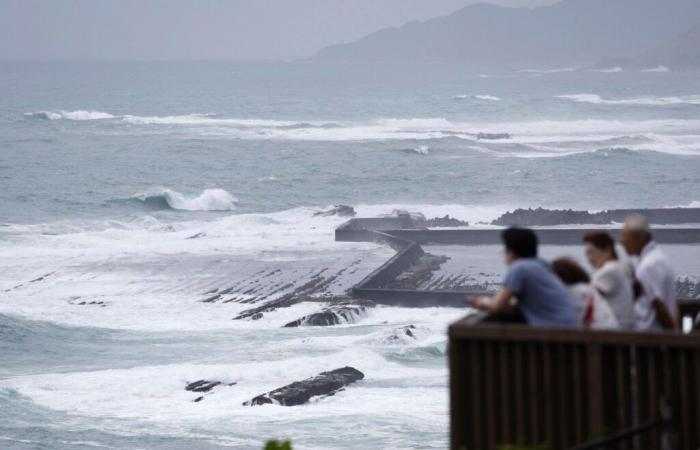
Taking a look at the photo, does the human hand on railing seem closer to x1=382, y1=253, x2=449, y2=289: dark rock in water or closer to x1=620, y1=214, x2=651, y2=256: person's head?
x1=620, y1=214, x2=651, y2=256: person's head

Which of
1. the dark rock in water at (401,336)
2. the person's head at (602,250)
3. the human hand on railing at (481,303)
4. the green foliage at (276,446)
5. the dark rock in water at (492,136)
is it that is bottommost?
the dark rock in water at (401,336)

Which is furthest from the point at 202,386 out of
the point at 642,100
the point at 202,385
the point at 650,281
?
the point at 642,100

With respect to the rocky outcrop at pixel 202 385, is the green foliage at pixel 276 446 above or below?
above

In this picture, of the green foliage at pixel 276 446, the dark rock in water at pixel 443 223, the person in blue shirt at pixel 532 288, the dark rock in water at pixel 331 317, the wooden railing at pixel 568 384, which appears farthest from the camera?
the dark rock in water at pixel 443 223

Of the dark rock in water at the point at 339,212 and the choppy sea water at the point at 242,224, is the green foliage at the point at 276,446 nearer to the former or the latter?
the choppy sea water at the point at 242,224

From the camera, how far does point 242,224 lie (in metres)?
48.7

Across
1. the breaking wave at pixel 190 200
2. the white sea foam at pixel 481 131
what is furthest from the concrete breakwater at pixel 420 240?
Answer: the white sea foam at pixel 481 131

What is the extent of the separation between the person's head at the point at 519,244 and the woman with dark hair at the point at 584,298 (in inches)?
16.0

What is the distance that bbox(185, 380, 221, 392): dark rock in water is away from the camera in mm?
21812

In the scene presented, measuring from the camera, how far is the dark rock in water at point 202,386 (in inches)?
859

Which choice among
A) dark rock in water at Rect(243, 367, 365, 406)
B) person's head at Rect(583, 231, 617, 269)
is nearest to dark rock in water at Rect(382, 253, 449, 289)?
dark rock in water at Rect(243, 367, 365, 406)

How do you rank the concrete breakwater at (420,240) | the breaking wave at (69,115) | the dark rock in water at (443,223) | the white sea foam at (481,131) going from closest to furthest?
the concrete breakwater at (420,240)
the dark rock in water at (443,223)
the white sea foam at (481,131)
the breaking wave at (69,115)

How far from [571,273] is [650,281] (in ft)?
1.38

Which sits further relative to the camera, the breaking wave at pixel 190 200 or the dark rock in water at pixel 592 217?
the breaking wave at pixel 190 200
